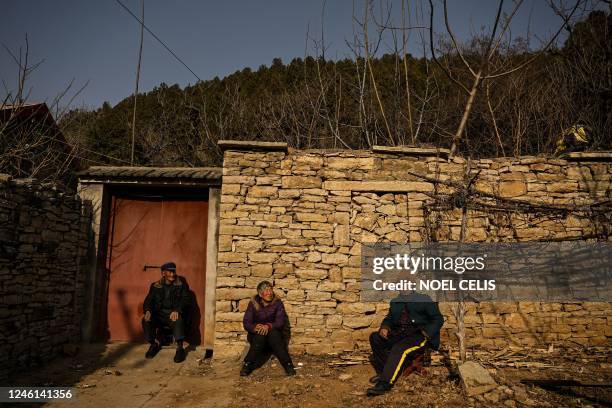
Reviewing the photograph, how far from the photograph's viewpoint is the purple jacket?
4965mm

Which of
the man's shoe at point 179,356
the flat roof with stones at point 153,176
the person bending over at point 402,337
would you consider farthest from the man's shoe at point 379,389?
the flat roof with stones at point 153,176

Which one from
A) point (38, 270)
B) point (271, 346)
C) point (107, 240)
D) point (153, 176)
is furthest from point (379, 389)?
point (107, 240)

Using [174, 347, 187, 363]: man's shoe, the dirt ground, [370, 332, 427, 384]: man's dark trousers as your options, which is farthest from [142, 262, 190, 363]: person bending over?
[370, 332, 427, 384]: man's dark trousers

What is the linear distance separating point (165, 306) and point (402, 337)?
3431 millimetres

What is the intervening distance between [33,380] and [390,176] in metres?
5.26

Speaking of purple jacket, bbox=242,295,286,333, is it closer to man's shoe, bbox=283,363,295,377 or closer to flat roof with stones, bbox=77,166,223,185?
man's shoe, bbox=283,363,295,377

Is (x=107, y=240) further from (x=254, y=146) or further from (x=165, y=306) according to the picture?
(x=254, y=146)

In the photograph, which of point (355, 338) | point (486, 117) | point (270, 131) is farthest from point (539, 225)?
point (270, 131)

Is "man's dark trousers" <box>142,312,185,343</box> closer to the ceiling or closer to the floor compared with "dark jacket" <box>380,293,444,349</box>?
closer to the floor

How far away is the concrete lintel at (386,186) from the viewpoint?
18.1 ft

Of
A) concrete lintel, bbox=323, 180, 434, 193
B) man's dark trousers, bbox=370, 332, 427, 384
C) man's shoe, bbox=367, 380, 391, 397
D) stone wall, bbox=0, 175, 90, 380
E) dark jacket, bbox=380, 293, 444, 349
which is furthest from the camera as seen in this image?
concrete lintel, bbox=323, 180, 434, 193

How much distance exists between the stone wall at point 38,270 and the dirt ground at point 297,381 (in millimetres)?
356

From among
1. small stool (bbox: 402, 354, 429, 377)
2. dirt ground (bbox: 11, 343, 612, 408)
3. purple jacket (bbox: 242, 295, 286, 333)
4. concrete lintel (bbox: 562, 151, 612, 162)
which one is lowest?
dirt ground (bbox: 11, 343, 612, 408)

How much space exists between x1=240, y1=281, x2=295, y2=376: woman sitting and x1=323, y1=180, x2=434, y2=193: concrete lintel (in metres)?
1.72
